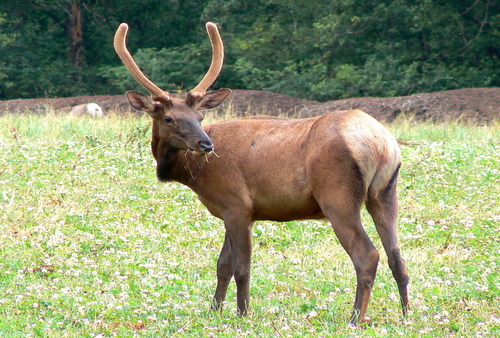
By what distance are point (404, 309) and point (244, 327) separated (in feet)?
4.25

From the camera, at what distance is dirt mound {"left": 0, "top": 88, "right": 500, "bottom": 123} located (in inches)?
769

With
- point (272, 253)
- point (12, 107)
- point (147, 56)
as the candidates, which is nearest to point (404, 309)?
point (272, 253)

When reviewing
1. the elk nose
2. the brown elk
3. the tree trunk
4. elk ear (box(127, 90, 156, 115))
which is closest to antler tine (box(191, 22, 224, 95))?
the brown elk

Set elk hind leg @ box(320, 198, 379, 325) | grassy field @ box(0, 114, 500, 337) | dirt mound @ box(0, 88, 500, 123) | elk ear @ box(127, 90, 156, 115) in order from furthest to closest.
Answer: dirt mound @ box(0, 88, 500, 123)
elk ear @ box(127, 90, 156, 115)
grassy field @ box(0, 114, 500, 337)
elk hind leg @ box(320, 198, 379, 325)

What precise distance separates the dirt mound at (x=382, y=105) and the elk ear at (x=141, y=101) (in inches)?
447

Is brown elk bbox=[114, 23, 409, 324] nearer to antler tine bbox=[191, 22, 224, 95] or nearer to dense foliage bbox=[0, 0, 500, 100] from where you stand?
antler tine bbox=[191, 22, 224, 95]

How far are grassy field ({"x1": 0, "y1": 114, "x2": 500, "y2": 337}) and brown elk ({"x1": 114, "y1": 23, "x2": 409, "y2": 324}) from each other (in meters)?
0.45

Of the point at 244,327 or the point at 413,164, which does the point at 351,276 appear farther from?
the point at 413,164

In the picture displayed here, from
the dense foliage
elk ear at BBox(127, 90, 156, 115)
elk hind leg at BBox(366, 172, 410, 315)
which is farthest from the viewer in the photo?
the dense foliage

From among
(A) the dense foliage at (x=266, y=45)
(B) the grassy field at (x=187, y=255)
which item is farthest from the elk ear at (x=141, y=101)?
(A) the dense foliage at (x=266, y=45)

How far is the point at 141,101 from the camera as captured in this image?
7.00 m

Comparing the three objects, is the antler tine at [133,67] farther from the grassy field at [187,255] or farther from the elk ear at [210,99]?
the grassy field at [187,255]

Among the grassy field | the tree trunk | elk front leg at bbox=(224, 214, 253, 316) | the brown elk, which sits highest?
the brown elk

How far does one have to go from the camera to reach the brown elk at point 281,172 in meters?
6.04
